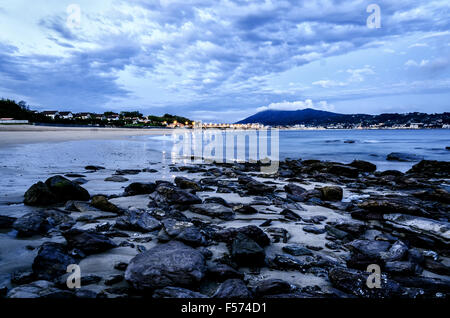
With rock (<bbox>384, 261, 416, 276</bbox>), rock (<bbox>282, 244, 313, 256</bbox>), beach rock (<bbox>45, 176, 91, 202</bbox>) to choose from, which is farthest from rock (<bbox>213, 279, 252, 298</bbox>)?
beach rock (<bbox>45, 176, 91, 202</bbox>)

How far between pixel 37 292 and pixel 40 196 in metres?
3.43

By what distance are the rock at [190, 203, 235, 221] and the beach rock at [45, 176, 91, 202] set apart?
2427mm

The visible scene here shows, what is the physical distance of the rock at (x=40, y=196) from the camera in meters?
4.70

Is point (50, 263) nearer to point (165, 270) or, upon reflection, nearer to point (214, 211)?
point (165, 270)

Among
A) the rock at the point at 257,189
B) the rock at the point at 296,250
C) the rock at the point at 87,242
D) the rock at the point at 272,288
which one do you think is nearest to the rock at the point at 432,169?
the rock at the point at 257,189

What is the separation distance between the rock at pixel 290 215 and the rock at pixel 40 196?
14.8ft

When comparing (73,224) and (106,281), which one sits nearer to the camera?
(106,281)

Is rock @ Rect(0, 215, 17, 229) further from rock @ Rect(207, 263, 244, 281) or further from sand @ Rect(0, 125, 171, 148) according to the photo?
sand @ Rect(0, 125, 171, 148)

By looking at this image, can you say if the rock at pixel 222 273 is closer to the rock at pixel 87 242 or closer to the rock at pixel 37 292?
the rock at pixel 37 292

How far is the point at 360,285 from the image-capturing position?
238cm
